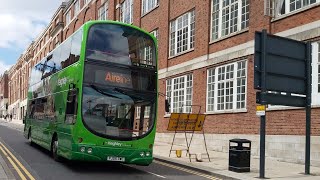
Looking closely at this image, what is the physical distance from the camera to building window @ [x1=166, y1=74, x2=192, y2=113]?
2603 centimetres

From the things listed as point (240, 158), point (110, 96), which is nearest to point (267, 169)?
point (240, 158)

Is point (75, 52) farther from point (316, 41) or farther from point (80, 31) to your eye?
point (316, 41)

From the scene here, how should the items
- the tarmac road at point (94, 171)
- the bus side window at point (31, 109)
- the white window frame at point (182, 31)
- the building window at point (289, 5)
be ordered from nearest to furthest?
the tarmac road at point (94, 171), the building window at point (289, 5), the bus side window at point (31, 109), the white window frame at point (182, 31)

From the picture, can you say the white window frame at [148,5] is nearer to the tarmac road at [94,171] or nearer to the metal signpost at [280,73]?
the tarmac road at [94,171]

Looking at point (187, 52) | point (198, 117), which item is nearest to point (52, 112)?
point (198, 117)

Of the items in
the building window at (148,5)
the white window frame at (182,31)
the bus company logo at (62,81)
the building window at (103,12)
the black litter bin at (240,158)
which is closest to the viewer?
the black litter bin at (240,158)

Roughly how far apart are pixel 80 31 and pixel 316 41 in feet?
28.1

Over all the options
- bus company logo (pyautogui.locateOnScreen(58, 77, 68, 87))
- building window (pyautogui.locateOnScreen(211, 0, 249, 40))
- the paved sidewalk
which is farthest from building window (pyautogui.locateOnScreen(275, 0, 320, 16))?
bus company logo (pyautogui.locateOnScreen(58, 77, 68, 87))

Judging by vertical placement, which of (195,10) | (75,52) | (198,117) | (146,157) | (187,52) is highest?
(195,10)

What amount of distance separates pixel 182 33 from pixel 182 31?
121 millimetres

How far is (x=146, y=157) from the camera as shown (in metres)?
13.2

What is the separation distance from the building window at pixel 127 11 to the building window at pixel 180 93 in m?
10.3

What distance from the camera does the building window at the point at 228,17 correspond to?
21172 millimetres

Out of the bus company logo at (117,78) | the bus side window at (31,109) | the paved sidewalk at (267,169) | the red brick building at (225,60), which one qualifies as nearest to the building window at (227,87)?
the red brick building at (225,60)
